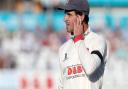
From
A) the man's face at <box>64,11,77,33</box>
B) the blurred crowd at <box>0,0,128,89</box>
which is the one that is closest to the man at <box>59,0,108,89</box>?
the man's face at <box>64,11,77,33</box>

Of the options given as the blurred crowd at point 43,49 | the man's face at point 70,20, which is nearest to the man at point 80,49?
the man's face at point 70,20

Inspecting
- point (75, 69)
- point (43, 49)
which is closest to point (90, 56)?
point (75, 69)

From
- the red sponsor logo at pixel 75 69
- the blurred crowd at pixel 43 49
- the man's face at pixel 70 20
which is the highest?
the blurred crowd at pixel 43 49

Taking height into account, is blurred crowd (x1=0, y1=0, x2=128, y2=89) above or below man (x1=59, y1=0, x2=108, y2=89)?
above

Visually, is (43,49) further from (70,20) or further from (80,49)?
(80,49)

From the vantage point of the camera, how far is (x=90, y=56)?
575cm

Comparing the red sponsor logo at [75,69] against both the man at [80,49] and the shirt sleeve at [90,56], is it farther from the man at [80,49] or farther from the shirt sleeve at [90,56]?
the shirt sleeve at [90,56]

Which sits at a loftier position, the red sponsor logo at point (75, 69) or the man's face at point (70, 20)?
the man's face at point (70, 20)

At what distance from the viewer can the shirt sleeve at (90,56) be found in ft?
18.8

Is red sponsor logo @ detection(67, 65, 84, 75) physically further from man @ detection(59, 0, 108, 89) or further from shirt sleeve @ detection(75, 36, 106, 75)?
shirt sleeve @ detection(75, 36, 106, 75)

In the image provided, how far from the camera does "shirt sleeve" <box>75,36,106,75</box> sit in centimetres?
572

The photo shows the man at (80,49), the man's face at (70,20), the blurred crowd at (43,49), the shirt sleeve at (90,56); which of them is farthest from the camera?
the blurred crowd at (43,49)

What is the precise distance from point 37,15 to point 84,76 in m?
16.8

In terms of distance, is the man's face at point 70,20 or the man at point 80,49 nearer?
the man at point 80,49
